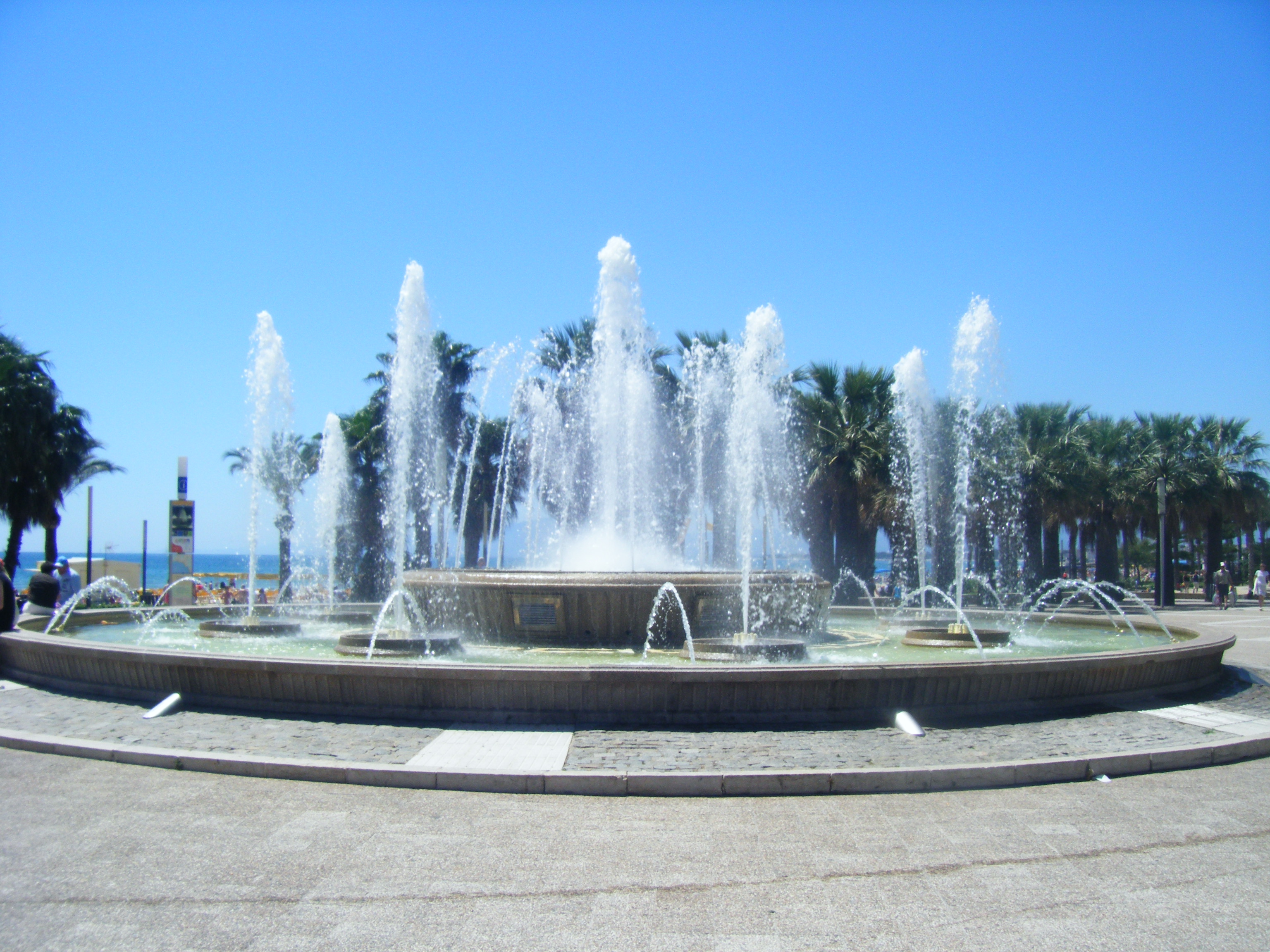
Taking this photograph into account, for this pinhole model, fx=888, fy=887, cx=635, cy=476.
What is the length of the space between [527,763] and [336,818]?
1.33 metres

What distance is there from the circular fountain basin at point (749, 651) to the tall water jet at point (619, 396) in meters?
6.79

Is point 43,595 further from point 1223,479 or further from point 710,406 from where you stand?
point 1223,479

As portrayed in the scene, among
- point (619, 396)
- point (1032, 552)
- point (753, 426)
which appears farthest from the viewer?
point (1032, 552)

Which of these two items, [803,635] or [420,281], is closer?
[803,635]

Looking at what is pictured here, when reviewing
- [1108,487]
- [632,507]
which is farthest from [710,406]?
[1108,487]

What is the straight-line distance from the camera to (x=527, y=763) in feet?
20.0

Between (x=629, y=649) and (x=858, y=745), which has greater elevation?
(x=629, y=649)

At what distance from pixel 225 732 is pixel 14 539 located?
2605cm

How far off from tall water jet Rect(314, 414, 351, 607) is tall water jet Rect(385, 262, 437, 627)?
1.78 metres

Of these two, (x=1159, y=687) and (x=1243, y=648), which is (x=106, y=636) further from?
(x=1243, y=648)

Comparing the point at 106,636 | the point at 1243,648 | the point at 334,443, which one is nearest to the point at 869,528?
the point at 1243,648

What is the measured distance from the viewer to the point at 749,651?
916cm

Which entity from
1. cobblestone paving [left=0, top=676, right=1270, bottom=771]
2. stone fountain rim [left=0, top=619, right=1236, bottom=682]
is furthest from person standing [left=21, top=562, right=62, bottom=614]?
cobblestone paving [left=0, top=676, right=1270, bottom=771]

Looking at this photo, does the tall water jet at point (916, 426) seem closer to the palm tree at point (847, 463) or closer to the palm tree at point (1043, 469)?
the palm tree at point (847, 463)
